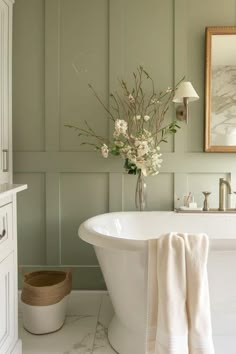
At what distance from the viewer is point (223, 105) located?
93.0 inches

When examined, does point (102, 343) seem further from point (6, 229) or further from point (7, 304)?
point (6, 229)

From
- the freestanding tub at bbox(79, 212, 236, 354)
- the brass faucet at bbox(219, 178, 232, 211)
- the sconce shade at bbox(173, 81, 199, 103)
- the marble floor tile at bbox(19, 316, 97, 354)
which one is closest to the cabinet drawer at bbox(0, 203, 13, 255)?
the freestanding tub at bbox(79, 212, 236, 354)

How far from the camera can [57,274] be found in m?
2.26

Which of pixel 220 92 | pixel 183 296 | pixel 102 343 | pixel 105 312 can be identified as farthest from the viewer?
pixel 220 92

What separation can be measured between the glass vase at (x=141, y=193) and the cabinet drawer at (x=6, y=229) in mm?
987

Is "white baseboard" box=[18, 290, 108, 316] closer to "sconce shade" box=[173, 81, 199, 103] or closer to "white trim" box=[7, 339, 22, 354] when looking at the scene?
"white trim" box=[7, 339, 22, 354]

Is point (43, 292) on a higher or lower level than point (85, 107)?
lower

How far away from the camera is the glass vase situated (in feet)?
7.46

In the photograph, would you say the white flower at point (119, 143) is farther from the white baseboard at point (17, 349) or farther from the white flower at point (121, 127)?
the white baseboard at point (17, 349)

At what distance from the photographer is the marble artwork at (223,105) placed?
2.35 metres

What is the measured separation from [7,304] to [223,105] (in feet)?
6.56

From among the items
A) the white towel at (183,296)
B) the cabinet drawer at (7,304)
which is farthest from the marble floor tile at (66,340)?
the white towel at (183,296)

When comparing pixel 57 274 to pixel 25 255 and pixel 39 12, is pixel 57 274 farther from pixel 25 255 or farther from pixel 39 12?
pixel 39 12

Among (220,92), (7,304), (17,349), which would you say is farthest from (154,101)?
(17,349)
